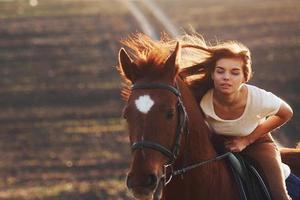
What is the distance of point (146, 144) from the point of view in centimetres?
542

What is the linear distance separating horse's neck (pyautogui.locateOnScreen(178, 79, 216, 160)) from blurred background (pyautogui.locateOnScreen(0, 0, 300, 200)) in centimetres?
858

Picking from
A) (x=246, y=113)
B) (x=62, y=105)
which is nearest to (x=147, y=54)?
(x=246, y=113)

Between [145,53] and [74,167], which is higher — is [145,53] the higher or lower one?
the higher one

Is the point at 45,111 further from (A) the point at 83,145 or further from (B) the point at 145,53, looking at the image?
(B) the point at 145,53

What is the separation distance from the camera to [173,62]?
577cm

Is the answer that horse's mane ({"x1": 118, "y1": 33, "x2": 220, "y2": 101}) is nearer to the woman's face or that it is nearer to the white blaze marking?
the woman's face

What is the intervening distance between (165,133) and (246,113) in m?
1.07

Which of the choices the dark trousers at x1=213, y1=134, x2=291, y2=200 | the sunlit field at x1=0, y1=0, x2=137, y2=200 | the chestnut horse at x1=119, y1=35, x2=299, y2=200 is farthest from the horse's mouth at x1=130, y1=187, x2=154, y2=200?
the sunlit field at x1=0, y1=0, x2=137, y2=200

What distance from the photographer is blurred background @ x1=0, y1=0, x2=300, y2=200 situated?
Result: 1778 centimetres

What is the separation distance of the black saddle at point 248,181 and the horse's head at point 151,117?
31.0 inches

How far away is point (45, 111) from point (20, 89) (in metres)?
4.34

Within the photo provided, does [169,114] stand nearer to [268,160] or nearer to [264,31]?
[268,160]

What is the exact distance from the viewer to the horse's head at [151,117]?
210 inches

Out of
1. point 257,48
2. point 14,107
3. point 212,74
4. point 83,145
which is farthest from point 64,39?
point 212,74
